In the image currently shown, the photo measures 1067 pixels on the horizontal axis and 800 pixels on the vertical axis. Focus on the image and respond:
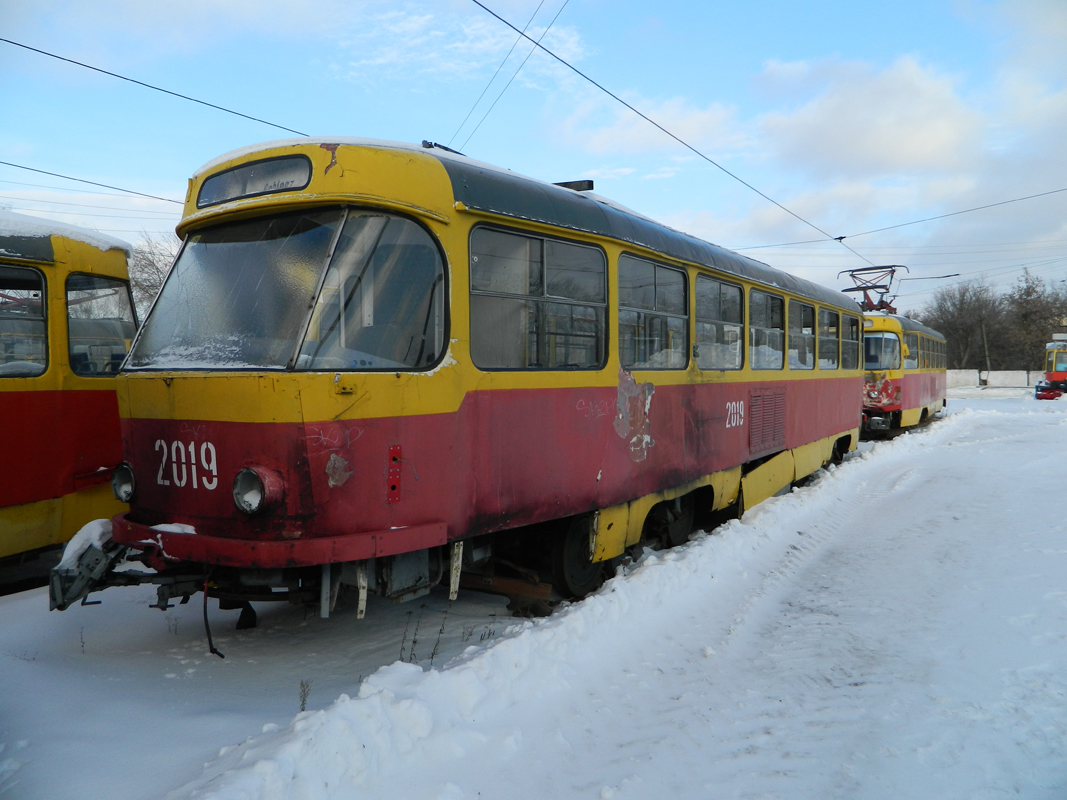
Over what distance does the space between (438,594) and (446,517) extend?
2052 mm

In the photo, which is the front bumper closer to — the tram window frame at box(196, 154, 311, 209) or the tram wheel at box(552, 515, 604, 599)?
the tram wheel at box(552, 515, 604, 599)

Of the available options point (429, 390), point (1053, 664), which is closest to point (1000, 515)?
point (1053, 664)

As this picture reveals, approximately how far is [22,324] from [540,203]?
459 centimetres

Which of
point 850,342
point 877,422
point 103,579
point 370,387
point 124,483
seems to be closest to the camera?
point 370,387

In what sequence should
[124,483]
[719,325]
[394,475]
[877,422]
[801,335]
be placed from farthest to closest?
[877,422] → [801,335] → [719,325] → [124,483] → [394,475]

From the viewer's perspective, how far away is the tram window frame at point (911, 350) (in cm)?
1861

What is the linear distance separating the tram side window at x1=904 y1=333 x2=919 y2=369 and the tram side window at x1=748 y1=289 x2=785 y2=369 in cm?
1145

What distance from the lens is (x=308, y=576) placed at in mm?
3822

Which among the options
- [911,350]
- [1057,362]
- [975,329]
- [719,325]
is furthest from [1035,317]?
[719,325]

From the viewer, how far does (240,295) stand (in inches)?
155

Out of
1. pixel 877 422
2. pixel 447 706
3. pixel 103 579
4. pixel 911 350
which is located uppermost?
pixel 911 350

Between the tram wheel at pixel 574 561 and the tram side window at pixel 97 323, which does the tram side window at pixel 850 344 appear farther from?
the tram side window at pixel 97 323

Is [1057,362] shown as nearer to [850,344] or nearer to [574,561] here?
[850,344]

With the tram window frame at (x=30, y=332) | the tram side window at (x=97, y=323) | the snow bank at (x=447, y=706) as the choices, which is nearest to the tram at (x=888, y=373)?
the snow bank at (x=447, y=706)
